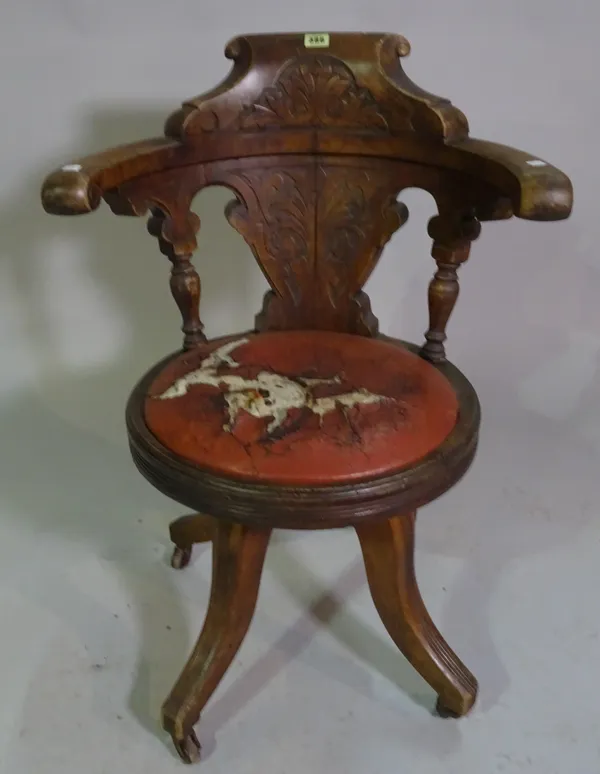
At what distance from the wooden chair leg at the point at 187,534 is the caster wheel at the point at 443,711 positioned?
448 millimetres

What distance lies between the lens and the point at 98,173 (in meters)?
0.94

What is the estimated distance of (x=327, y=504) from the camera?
88cm

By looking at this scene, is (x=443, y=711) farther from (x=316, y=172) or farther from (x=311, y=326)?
(x=316, y=172)

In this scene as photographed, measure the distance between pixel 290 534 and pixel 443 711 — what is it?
475 mm

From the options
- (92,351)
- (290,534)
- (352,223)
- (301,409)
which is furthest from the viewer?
(92,351)

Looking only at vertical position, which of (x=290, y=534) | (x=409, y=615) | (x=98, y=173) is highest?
(x=98, y=173)

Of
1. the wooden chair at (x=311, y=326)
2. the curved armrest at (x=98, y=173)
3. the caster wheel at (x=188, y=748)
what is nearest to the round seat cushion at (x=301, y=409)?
the wooden chair at (x=311, y=326)

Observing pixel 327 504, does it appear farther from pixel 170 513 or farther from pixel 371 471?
pixel 170 513

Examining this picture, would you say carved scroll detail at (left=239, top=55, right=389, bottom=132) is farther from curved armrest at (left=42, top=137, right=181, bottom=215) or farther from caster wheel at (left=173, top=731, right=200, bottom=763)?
caster wheel at (left=173, top=731, right=200, bottom=763)

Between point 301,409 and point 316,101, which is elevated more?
point 316,101

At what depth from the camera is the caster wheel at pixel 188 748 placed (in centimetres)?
108

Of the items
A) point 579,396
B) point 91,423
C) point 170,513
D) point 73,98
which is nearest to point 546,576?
point 579,396

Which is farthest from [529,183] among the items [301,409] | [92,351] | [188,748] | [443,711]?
[92,351]

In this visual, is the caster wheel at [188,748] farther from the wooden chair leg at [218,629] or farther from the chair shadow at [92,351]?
the chair shadow at [92,351]
